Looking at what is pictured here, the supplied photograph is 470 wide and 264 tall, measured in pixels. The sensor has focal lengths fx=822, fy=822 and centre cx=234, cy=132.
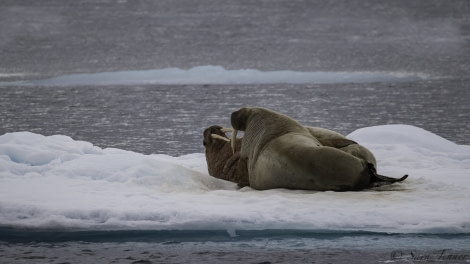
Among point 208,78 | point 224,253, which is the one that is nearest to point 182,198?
point 224,253

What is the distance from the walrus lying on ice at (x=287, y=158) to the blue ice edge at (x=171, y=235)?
3.27 feet

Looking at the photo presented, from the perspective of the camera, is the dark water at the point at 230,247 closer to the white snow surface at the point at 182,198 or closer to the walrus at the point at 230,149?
the white snow surface at the point at 182,198

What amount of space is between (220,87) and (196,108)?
8.05 m

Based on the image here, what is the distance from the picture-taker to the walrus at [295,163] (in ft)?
19.3

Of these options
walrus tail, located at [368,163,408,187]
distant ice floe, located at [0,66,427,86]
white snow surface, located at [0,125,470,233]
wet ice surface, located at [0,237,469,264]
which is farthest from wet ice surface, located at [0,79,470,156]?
wet ice surface, located at [0,237,469,264]

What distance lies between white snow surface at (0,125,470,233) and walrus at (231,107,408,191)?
0.12 meters

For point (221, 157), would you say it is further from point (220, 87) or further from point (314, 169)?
point (220, 87)

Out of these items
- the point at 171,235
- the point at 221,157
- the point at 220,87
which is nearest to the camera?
the point at 171,235

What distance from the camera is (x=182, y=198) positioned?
5.68 metres

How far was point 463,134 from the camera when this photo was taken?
13461 mm

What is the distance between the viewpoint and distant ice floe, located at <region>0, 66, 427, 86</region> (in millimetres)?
28859

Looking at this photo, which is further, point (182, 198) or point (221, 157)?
point (221, 157)

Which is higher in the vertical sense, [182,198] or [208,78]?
[208,78]

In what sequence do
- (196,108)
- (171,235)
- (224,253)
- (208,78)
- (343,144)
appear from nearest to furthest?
(224,253), (171,235), (343,144), (196,108), (208,78)
